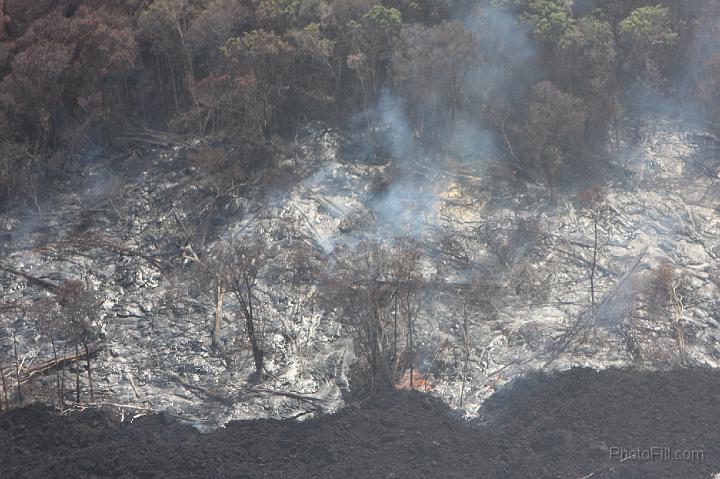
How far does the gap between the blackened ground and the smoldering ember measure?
4 centimetres

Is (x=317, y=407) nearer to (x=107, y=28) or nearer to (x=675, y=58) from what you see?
(x=107, y=28)

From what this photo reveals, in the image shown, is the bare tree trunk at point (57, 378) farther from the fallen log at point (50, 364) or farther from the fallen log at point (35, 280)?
the fallen log at point (35, 280)

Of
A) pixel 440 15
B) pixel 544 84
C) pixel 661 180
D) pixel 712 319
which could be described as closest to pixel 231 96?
pixel 440 15

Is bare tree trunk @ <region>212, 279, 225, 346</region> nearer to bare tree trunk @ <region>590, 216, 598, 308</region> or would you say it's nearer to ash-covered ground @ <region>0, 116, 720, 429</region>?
ash-covered ground @ <region>0, 116, 720, 429</region>

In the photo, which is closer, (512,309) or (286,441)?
(286,441)

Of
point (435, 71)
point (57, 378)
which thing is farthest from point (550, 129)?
point (57, 378)

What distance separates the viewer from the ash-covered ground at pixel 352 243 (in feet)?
42.2

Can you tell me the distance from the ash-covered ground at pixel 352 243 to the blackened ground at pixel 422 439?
0.48m

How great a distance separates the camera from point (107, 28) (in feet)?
60.0

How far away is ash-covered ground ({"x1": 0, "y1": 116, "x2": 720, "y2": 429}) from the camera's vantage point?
1288 centimetres

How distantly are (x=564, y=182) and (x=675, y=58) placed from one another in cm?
500

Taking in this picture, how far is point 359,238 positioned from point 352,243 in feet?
0.74

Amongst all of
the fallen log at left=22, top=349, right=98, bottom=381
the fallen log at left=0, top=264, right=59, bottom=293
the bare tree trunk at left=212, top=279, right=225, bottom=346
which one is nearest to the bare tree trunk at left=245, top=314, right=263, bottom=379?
the bare tree trunk at left=212, top=279, right=225, bottom=346

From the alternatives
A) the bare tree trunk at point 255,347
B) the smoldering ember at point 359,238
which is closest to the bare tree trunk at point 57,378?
the smoldering ember at point 359,238
